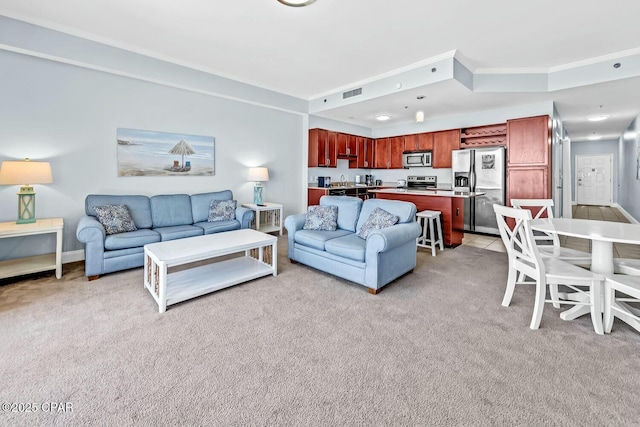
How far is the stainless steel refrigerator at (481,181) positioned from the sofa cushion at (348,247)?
3.65 m

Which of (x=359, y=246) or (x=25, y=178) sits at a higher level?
(x=25, y=178)

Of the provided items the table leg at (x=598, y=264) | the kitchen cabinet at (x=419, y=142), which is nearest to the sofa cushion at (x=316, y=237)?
the table leg at (x=598, y=264)

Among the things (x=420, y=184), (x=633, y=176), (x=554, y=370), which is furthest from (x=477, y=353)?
(x=633, y=176)

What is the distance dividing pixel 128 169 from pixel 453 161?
19.2ft

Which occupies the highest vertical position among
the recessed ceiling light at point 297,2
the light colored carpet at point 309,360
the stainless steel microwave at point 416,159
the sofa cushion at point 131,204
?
the recessed ceiling light at point 297,2

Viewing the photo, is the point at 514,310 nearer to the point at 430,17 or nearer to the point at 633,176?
the point at 430,17

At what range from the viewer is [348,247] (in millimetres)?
3125

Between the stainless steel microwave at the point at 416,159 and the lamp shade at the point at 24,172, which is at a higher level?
the stainless steel microwave at the point at 416,159

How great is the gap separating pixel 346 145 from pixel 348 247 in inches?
176

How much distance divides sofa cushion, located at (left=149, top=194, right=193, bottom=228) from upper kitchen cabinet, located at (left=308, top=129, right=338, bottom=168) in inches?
113

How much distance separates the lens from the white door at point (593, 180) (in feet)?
33.2

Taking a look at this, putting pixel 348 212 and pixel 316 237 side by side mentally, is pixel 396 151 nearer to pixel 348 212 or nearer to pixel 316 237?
pixel 348 212

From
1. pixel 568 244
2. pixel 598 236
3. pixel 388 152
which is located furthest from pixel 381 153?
pixel 598 236

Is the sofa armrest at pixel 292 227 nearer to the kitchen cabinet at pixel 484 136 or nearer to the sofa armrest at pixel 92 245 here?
the sofa armrest at pixel 92 245
